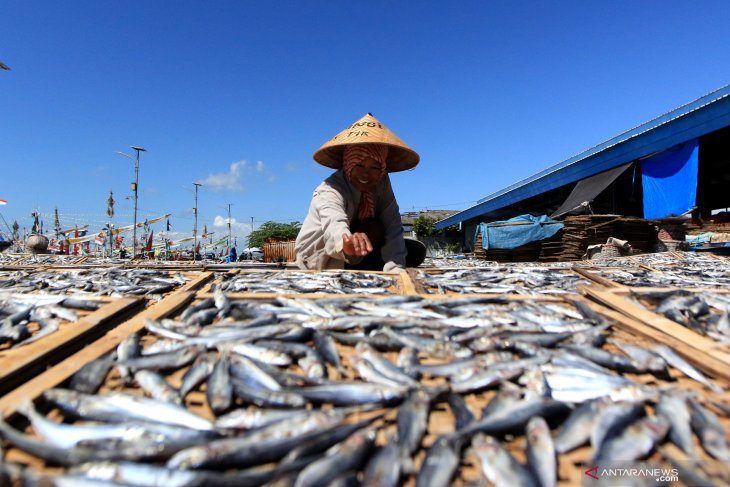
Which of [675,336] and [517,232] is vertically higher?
[517,232]

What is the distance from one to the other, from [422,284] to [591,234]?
10.9 meters

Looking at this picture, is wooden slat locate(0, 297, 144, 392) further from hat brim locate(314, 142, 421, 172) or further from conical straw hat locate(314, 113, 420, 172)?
hat brim locate(314, 142, 421, 172)

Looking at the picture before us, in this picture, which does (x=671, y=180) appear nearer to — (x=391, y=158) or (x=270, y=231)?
(x=391, y=158)

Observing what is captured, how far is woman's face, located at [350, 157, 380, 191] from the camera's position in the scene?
511 cm

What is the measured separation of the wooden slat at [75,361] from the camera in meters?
1.45

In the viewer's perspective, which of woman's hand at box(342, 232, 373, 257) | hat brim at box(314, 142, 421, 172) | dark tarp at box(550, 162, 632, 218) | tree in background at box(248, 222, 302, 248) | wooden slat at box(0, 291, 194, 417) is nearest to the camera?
wooden slat at box(0, 291, 194, 417)

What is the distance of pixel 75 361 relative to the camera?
1.78 m

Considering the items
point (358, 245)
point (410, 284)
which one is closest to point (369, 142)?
point (358, 245)

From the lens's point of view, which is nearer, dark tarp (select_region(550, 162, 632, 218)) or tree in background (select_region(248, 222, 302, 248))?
dark tarp (select_region(550, 162, 632, 218))

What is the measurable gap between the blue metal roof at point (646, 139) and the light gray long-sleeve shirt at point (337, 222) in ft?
30.9

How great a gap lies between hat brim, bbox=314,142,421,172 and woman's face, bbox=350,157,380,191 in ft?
1.44

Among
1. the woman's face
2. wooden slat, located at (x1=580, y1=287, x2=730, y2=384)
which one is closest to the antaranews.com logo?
wooden slat, located at (x1=580, y1=287, x2=730, y2=384)

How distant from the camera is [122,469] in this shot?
3.54ft

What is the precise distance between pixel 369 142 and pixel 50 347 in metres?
3.78
